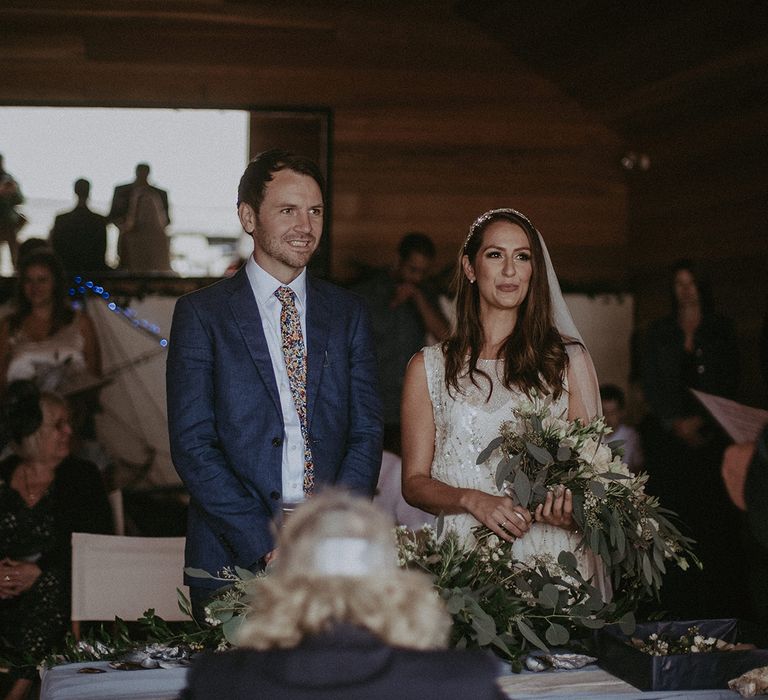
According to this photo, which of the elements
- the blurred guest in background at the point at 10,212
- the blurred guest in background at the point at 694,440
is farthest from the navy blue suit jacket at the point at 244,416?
the blurred guest in background at the point at 10,212

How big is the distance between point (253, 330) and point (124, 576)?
126 cm

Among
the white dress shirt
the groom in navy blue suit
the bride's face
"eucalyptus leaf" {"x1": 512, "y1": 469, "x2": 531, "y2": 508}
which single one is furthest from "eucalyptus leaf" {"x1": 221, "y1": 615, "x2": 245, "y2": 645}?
the bride's face

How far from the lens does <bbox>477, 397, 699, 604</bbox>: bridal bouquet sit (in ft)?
7.27

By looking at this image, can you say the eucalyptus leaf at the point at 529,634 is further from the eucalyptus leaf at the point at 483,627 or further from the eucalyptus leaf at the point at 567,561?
the eucalyptus leaf at the point at 567,561

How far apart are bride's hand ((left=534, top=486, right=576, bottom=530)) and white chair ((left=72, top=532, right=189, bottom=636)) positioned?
1.45 meters

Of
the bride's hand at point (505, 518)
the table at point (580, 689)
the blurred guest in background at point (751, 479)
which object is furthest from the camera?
the bride's hand at point (505, 518)

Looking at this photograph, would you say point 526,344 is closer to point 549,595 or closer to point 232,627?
point 549,595

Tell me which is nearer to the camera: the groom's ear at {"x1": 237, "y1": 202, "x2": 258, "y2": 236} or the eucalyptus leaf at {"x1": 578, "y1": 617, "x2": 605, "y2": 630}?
the eucalyptus leaf at {"x1": 578, "y1": 617, "x2": 605, "y2": 630}

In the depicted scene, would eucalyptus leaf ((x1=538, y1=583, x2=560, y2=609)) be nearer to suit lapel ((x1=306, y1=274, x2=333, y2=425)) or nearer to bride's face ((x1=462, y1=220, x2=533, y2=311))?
suit lapel ((x1=306, y1=274, x2=333, y2=425))

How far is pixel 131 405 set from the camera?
271 inches

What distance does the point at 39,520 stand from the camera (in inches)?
152

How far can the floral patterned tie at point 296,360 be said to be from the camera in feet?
8.18

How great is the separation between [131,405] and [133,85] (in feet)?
6.74

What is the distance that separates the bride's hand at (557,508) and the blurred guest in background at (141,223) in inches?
203
